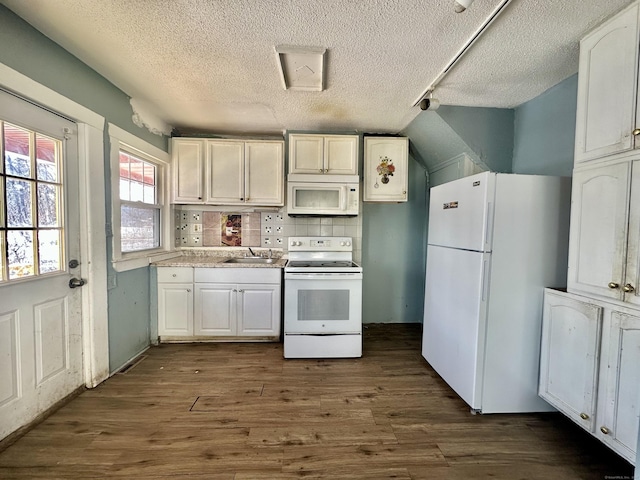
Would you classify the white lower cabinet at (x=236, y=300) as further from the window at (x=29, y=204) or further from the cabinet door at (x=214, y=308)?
the window at (x=29, y=204)

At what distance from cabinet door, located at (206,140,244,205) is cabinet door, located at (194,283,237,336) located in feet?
3.10

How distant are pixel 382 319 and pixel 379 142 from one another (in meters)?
2.15

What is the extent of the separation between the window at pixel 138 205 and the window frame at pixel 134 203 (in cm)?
3

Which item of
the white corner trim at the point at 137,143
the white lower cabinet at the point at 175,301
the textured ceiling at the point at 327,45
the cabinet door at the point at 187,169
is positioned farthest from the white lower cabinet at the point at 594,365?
the white corner trim at the point at 137,143

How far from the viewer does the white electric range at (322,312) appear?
244 centimetres

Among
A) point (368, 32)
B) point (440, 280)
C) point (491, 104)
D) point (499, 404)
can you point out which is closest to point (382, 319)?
point (440, 280)

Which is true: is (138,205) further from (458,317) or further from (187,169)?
(458,317)

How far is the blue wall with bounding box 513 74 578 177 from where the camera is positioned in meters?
1.86

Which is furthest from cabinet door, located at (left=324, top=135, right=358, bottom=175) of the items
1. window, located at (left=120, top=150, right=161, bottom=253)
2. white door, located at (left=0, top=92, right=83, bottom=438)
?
white door, located at (left=0, top=92, right=83, bottom=438)

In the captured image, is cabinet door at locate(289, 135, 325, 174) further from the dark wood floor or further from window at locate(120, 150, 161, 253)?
the dark wood floor

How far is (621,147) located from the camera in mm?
1241

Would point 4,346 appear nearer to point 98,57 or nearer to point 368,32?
point 98,57

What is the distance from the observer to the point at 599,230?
1336 mm

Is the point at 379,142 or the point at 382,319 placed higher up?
the point at 379,142
